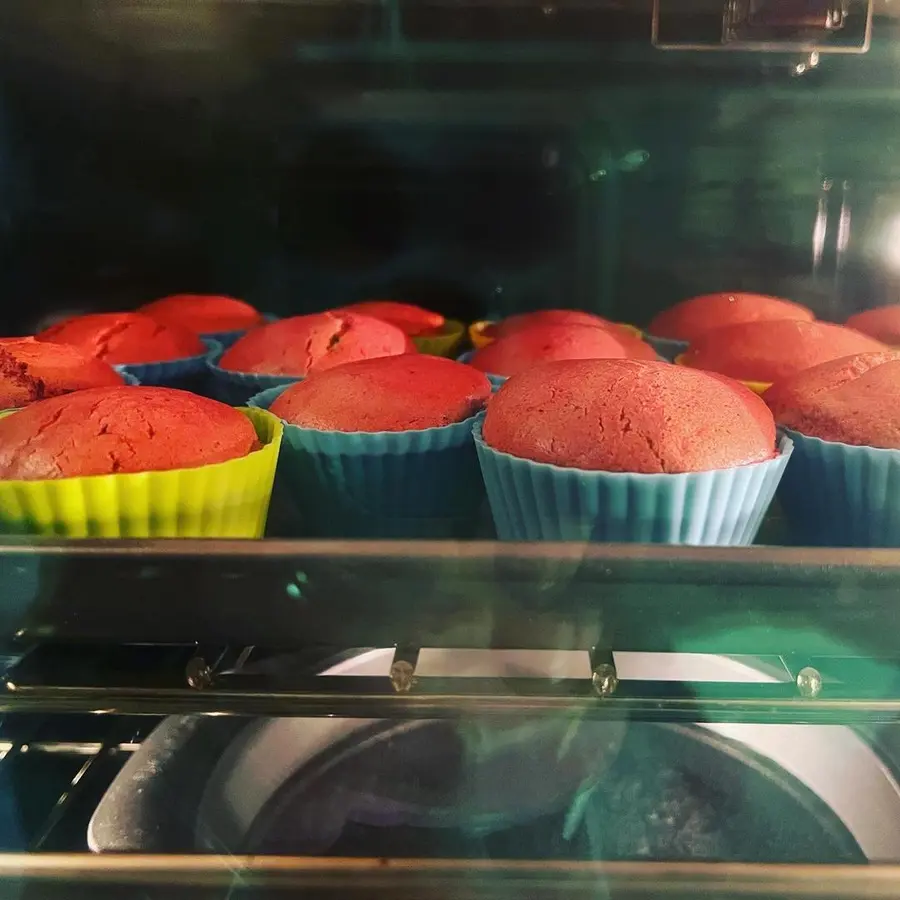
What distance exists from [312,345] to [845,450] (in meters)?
0.67

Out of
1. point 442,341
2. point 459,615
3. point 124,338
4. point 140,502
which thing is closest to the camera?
point 459,615

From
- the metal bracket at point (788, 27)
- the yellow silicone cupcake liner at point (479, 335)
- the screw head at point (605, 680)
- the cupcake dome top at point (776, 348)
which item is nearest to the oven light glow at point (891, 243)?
the cupcake dome top at point (776, 348)

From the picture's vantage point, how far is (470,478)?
1.00 meters

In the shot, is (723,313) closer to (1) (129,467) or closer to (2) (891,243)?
(2) (891,243)

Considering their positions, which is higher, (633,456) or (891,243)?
(891,243)

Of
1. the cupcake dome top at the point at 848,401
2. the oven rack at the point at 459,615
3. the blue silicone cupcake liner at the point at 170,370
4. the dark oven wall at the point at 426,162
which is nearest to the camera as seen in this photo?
the oven rack at the point at 459,615

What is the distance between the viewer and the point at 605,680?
67cm

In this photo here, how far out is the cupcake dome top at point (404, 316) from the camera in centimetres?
130

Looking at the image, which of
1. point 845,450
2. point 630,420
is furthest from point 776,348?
point 630,420

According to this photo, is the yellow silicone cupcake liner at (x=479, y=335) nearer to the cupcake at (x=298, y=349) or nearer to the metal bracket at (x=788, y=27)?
the cupcake at (x=298, y=349)

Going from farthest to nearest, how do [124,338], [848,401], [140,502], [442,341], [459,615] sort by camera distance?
[442,341], [124,338], [848,401], [140,502], [459,615]

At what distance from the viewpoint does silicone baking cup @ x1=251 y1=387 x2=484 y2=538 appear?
3.08ft

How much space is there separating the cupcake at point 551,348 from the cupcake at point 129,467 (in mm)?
371

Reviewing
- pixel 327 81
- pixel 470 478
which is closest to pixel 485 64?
pixel 327 81
